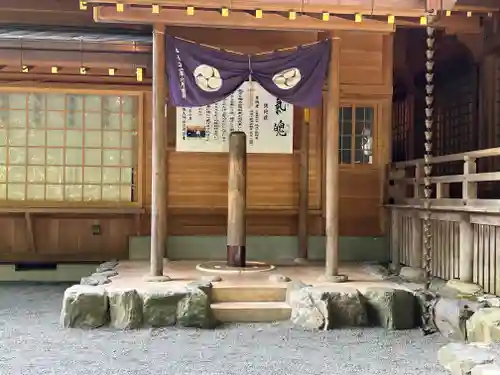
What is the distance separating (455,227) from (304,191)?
299cm

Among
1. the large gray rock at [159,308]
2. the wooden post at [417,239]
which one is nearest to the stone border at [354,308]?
the large gray rock at [159,308]

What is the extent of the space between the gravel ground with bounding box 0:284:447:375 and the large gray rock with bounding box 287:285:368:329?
0.20 metres

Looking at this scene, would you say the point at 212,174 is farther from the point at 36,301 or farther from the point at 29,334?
the point at 29,334

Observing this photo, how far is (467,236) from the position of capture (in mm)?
7195

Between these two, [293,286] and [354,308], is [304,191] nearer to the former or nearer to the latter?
[293,286]

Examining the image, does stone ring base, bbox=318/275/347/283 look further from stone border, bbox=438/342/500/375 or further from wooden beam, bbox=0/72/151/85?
wooden beam, bbox=0/72/151/85

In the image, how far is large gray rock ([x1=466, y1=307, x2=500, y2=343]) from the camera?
5398mm

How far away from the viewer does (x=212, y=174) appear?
1001cm

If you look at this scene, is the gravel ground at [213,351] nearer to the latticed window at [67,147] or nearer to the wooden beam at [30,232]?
the wooden beam at [30,232]

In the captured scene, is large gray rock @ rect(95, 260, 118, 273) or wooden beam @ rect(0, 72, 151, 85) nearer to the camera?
large gray rock @ rect(95, 260, 118, 273)

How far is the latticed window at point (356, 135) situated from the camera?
10.2 m

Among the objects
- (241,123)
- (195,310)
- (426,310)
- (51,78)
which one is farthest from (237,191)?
(51,78)

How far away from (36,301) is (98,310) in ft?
6.87

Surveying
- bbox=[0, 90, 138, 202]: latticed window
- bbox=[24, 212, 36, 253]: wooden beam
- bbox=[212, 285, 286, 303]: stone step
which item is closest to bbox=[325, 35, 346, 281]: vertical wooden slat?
bbox=[212, 285, 286, 303]: stone step
